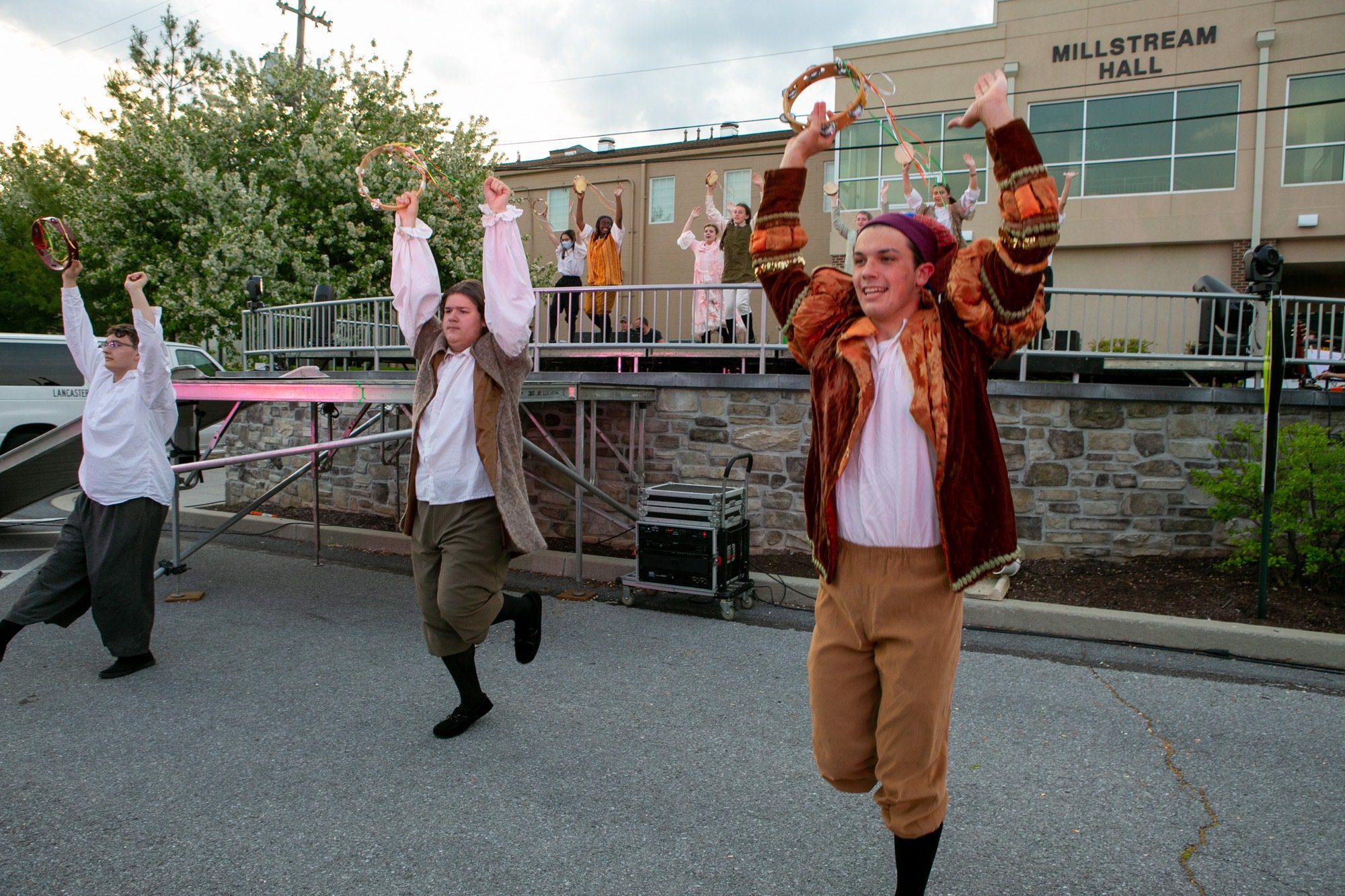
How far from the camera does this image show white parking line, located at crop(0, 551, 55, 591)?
7.05 metres

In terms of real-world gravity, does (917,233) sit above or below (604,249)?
below

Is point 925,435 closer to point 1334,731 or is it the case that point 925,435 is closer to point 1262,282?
point 1334,731

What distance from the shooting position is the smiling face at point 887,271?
2.28 m

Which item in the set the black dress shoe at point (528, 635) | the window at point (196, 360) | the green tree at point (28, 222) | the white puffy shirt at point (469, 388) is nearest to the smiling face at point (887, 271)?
the white puffy shirt at point (469, 388)

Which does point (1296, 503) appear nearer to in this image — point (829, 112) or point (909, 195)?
point (909, 195)

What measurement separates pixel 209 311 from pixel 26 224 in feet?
42.3

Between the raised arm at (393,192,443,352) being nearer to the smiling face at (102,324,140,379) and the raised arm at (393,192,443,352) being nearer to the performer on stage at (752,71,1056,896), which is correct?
the smiling face at (102,324,140,379)

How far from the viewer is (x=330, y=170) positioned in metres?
16.2

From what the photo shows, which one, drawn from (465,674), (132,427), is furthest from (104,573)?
(465,674)

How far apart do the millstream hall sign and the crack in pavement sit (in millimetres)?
16326

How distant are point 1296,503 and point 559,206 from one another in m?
24.6

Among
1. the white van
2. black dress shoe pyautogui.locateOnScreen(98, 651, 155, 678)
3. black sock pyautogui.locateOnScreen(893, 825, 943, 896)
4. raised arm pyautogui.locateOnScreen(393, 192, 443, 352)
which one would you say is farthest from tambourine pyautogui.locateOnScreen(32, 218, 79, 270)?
the white van

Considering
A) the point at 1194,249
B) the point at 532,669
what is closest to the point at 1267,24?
the point at 1194,249

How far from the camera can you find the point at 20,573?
7.43 m
